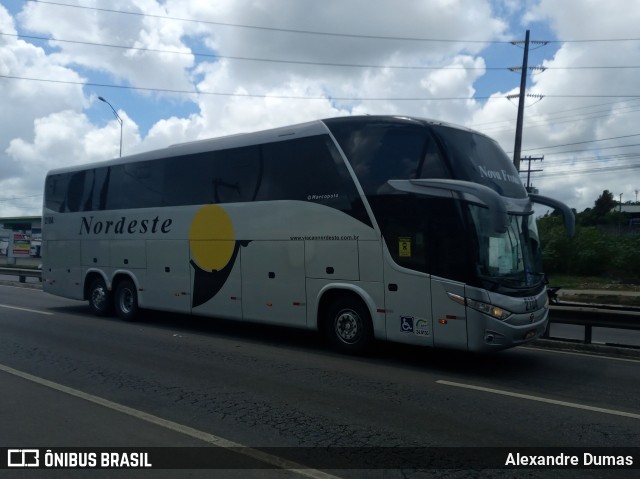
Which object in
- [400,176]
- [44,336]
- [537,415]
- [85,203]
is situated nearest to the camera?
[537,415]

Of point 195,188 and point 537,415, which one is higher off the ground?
point 195,188

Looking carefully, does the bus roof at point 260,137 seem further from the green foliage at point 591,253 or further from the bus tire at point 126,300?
the green foliage at point 591,253

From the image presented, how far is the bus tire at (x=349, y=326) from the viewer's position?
9.87 m

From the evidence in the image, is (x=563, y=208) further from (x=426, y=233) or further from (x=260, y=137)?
(x=260, y=137)

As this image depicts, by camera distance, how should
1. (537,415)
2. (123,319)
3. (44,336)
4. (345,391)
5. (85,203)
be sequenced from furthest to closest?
(85,203), (123,319), (44,336), (345,391), (537,415)

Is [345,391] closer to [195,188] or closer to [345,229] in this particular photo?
[345,229]

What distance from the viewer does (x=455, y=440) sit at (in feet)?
19.0

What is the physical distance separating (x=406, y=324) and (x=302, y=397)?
254cm

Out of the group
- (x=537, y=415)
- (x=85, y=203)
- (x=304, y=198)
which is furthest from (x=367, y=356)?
(x=85, y=203)

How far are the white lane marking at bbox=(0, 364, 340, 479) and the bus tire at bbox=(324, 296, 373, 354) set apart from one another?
4.20 metres

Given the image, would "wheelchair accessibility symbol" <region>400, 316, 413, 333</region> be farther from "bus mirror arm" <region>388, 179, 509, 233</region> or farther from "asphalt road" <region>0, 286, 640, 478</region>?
"bus mirror arm" <region>388, 179, 509, 233</region>

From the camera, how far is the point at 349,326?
10.1 metres

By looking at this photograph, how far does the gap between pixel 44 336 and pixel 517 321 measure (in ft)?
29.2

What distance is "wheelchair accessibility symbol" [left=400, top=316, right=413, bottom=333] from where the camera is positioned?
920 centimetres
